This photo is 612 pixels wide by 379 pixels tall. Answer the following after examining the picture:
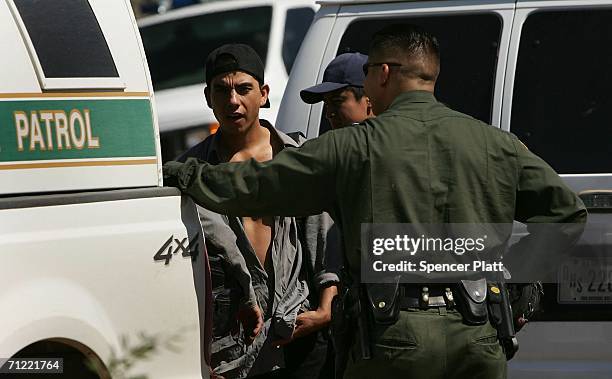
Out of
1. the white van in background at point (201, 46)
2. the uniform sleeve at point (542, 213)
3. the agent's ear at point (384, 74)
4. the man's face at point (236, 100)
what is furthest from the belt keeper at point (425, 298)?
the white van in background at point (201, 46)

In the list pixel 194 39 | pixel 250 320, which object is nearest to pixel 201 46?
pixel 194 39

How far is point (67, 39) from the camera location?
4.27 metres

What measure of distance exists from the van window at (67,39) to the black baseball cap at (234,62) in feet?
3.42

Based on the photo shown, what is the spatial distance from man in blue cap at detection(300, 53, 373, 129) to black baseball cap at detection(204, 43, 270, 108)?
355 millimetres

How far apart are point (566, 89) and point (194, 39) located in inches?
331

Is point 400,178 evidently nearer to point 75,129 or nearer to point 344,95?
point 75,129

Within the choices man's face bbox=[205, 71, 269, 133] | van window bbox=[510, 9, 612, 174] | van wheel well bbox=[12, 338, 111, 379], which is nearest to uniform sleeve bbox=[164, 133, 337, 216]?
van wheel well bbox=[12, 338, 111, 379]

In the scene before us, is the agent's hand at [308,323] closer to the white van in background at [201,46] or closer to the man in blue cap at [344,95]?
the man in blue cap at [344,95]

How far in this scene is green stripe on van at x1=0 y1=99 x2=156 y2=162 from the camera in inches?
160

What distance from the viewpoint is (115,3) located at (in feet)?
14.5

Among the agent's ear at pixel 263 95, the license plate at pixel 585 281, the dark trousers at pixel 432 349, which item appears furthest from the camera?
the license plate at pixel 585 281

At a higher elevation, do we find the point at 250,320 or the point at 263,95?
the point at 263,95

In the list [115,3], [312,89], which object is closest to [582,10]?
[312,89]

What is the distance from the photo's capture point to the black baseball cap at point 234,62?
5324mm
